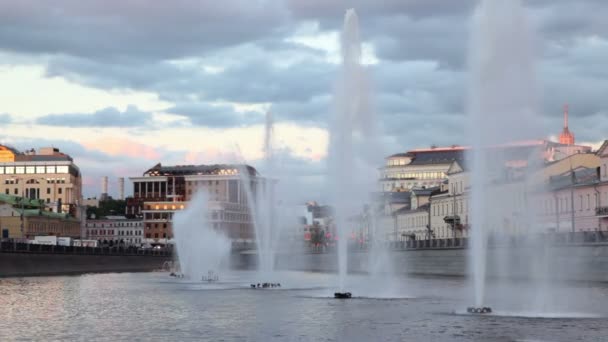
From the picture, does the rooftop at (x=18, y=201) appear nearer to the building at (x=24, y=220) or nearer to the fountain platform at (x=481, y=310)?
the building at (x=24, y=220)

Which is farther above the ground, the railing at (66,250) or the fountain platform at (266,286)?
the railing at (66,250)

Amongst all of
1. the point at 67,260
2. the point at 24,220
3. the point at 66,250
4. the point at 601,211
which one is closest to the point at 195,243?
the point at 67,260

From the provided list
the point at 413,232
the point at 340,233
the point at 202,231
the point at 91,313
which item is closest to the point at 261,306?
the point at 340,233

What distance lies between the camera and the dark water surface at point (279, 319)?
34969 mm

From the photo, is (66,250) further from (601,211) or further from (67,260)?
(601,211)

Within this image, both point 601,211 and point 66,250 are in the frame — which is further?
point 66,250

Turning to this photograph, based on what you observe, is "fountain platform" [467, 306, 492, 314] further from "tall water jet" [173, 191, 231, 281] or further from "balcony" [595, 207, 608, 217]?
"tall water jet" [173, 191, 231, 281]

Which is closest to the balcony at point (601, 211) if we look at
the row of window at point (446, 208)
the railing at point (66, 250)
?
the row of window at point (446, 208)

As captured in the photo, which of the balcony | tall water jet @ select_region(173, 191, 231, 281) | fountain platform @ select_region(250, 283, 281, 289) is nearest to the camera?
fountain platform @ select_region(250, 283, 281, 289)

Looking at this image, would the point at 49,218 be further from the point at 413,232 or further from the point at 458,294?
the point at 458,294

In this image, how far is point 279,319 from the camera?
41.8 meters

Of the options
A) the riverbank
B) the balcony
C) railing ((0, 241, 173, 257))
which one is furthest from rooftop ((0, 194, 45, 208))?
the balcony

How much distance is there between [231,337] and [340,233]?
614 inches

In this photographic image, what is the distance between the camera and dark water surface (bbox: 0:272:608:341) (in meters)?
35.0
